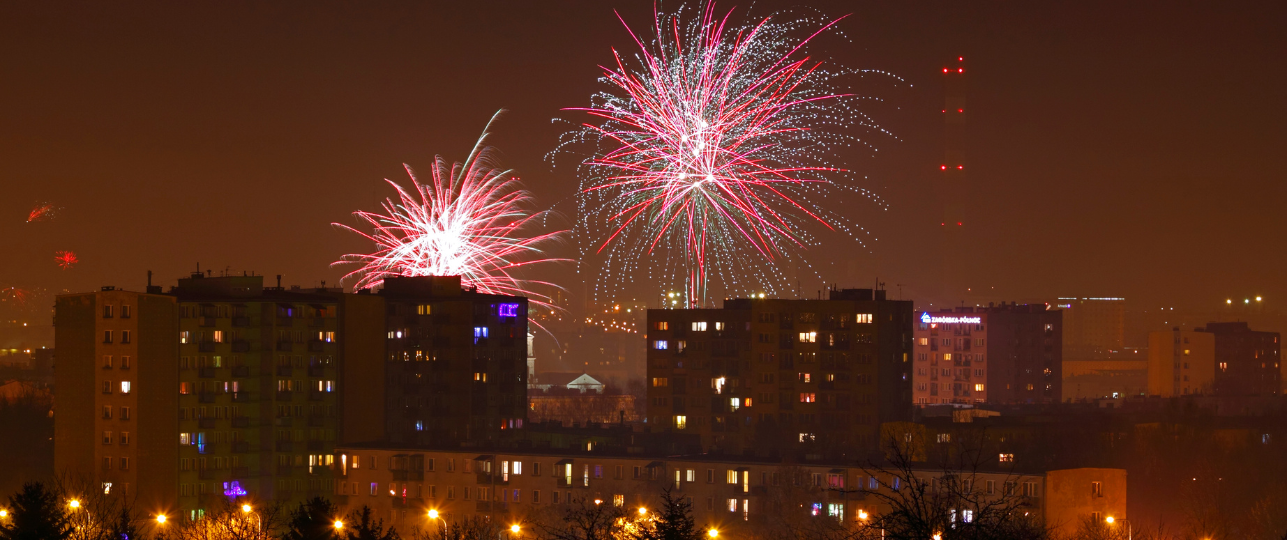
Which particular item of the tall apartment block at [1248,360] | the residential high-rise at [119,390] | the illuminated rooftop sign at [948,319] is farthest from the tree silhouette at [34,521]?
the tall apartment block at [1248,360]

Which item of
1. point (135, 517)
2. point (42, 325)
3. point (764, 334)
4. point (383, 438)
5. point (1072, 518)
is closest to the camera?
point (1072, 518)

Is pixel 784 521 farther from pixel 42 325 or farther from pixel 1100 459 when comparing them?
pixel 42 325

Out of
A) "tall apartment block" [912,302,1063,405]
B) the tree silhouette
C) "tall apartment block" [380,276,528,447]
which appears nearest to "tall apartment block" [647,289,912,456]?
"tall apartment block" [380,276,528,447]

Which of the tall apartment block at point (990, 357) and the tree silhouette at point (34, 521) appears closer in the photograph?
the tree silhouette at point (34, 521)

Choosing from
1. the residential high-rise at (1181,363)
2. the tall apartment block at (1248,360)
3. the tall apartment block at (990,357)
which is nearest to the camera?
the tall apartment block at (990,357)

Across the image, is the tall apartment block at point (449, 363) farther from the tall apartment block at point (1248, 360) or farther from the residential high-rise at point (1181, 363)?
the tall apartment block at point (1248, 360)

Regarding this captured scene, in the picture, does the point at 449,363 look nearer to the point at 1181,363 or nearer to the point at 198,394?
the point at 198,394

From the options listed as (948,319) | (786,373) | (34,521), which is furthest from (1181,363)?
(34,521)

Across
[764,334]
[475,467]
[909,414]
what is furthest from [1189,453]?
[475,467]
